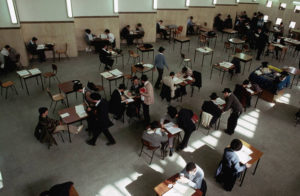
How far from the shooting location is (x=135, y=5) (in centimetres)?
1434

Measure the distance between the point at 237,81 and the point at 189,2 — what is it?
9150 mm

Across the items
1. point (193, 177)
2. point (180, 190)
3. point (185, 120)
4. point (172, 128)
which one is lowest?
point (180, 190)

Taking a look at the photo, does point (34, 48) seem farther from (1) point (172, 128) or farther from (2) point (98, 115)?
(1) point (172, 128)

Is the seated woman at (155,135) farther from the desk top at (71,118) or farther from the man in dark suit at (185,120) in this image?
the desk top at (71,118)

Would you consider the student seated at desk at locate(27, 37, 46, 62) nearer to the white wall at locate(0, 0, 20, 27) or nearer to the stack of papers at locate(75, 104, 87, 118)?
the white wall at locate(0, 0, 20, 27)

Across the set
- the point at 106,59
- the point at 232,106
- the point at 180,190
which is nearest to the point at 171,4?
the point at 106,59

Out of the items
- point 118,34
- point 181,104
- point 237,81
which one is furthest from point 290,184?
point 118,34

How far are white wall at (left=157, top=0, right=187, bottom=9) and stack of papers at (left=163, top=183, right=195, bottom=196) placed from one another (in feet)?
45.6

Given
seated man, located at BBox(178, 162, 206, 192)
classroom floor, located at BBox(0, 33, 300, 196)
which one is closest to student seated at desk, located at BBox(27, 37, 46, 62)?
classroom floor, located at BBox(0, 33, 300, 196)

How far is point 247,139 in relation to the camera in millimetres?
7074

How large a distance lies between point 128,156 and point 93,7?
9.64 m

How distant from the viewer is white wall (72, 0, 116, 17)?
41.3 ft

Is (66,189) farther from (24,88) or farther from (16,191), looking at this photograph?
(24,88)

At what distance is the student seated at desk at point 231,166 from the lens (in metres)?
4.91
